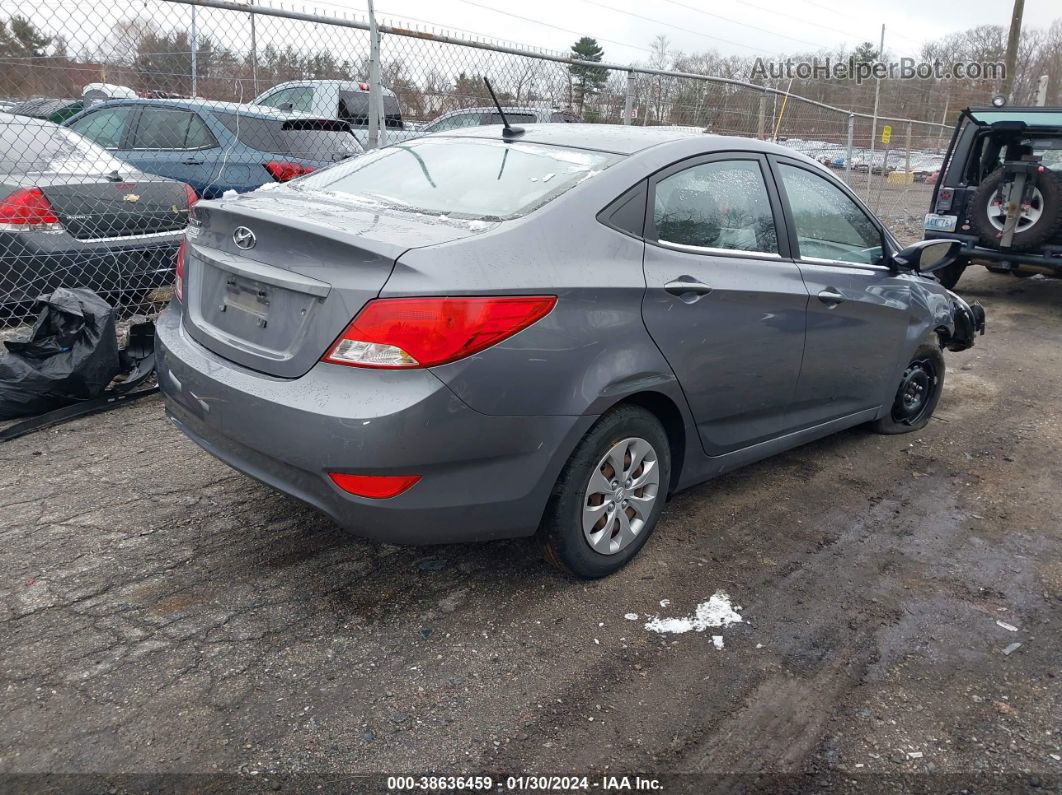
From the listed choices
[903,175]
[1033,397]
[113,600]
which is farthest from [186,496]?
[903,175]

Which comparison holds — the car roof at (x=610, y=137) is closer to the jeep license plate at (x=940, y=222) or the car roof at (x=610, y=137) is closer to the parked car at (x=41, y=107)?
the parked car at (x=41, y=107)

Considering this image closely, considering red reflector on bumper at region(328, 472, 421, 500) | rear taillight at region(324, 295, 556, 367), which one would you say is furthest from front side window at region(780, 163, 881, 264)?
red reflector on bumper at region(328, 472, 421, 500)

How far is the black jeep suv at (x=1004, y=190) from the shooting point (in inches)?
335

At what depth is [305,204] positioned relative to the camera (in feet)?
→ 10.5

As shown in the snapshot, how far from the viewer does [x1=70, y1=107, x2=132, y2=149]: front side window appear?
309 inches

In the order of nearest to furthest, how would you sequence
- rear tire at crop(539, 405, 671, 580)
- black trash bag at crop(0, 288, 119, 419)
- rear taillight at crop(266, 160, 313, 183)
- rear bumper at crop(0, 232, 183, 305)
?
rear tire at crop(539, 405, 671, 580)
black trash bag at crop(0, 288, 119, 419)
rear bumper at crop(0, 232, 183, 305)
rear taillight at crop(266, 160, 313, 183)

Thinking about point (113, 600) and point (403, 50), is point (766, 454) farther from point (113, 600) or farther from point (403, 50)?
point (403, 50)

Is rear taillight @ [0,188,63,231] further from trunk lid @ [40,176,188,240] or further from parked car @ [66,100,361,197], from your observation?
parked car @ [66,100,361,197]

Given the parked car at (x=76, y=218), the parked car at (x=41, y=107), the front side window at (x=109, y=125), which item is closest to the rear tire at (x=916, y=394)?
the parked car at (x=76, y=218)

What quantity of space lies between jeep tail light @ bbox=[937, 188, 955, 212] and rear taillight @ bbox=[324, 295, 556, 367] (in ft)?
27.9

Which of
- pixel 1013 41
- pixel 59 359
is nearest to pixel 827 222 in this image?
pixel 59 359

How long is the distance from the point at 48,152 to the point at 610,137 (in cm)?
424

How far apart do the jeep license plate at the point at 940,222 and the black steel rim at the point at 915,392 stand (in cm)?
502

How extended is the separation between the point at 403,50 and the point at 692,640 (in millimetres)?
5218
